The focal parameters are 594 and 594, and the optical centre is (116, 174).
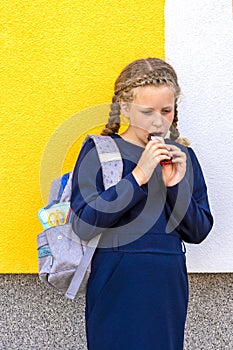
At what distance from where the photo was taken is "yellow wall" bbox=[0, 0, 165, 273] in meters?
2.96

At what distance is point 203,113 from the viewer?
9.93ft

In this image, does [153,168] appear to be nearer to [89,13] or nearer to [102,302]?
[102,302]

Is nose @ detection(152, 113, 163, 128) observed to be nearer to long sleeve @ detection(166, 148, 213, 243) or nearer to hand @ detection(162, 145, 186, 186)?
hand @ detection(162, 145, 186, 186)

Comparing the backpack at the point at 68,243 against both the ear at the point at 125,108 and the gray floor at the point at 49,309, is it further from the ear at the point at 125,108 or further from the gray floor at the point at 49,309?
the gray floor at the point at 49,309

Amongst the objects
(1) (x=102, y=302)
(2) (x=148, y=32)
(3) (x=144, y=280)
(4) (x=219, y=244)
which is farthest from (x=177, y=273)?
(2) (x=148, y=32)

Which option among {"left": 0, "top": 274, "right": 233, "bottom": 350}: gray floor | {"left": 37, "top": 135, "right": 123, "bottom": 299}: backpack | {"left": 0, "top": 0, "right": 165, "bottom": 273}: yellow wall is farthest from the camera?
{"left": 0, "top": 274, "right": 233, "bottom": 350}: gray floor

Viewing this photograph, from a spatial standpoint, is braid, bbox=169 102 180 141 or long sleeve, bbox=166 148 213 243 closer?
long sleeve, bbox=166 148 213 243

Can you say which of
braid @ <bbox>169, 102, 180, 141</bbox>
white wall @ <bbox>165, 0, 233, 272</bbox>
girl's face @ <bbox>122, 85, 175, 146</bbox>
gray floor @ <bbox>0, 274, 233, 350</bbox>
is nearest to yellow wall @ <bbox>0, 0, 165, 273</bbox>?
white wall @ <bbox>165, 0, 233, 272</bbox>

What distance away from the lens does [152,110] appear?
2277 mm

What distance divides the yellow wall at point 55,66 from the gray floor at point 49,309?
0.38 metres

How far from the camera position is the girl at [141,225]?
2.19 m

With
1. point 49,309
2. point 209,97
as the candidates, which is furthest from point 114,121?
point 49,309

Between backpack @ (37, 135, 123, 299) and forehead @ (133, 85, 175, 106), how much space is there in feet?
0.67

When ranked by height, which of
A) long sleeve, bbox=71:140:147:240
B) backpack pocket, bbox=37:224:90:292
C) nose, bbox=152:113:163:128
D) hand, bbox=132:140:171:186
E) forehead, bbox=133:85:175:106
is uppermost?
forehead, bbox=133:85:175:106
